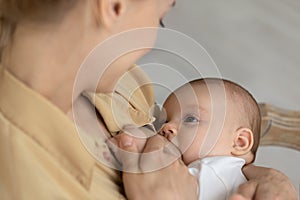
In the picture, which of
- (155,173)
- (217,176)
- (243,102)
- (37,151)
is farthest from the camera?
(243,102)

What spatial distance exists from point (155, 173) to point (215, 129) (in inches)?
8.3

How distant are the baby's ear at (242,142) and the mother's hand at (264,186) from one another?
33mm

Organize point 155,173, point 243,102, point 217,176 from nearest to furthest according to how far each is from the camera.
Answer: point 155,173, point 217,176, point 243,102

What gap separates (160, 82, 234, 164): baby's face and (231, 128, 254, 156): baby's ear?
0.04 feet

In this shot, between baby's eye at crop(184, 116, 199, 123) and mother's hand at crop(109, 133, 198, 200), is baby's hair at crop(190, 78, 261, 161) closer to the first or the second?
baby's eye at crop(184, 116, 199, 123)

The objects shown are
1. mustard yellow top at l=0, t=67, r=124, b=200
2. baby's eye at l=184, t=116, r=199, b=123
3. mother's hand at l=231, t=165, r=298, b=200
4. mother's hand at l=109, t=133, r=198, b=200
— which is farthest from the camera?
baby's eye at l=184, t=116, r=199, b=123

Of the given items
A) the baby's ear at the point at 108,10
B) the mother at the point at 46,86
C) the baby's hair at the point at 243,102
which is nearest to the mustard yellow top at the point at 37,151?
the mother at the point at 46,86

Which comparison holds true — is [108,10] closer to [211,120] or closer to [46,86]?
[46,86]

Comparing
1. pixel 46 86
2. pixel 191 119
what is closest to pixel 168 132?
pixel 191 119

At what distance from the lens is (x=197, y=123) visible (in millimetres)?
952

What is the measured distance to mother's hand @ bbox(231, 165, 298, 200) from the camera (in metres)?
0.85

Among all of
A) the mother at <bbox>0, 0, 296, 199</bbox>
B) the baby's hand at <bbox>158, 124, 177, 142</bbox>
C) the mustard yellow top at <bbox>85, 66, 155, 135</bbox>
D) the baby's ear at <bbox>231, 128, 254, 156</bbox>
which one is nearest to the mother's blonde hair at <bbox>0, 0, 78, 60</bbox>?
the mother at <bbox>0, 0, 296, 199</bbox>

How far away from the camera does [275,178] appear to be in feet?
3.01

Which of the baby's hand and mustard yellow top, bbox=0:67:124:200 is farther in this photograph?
the baby's hand
